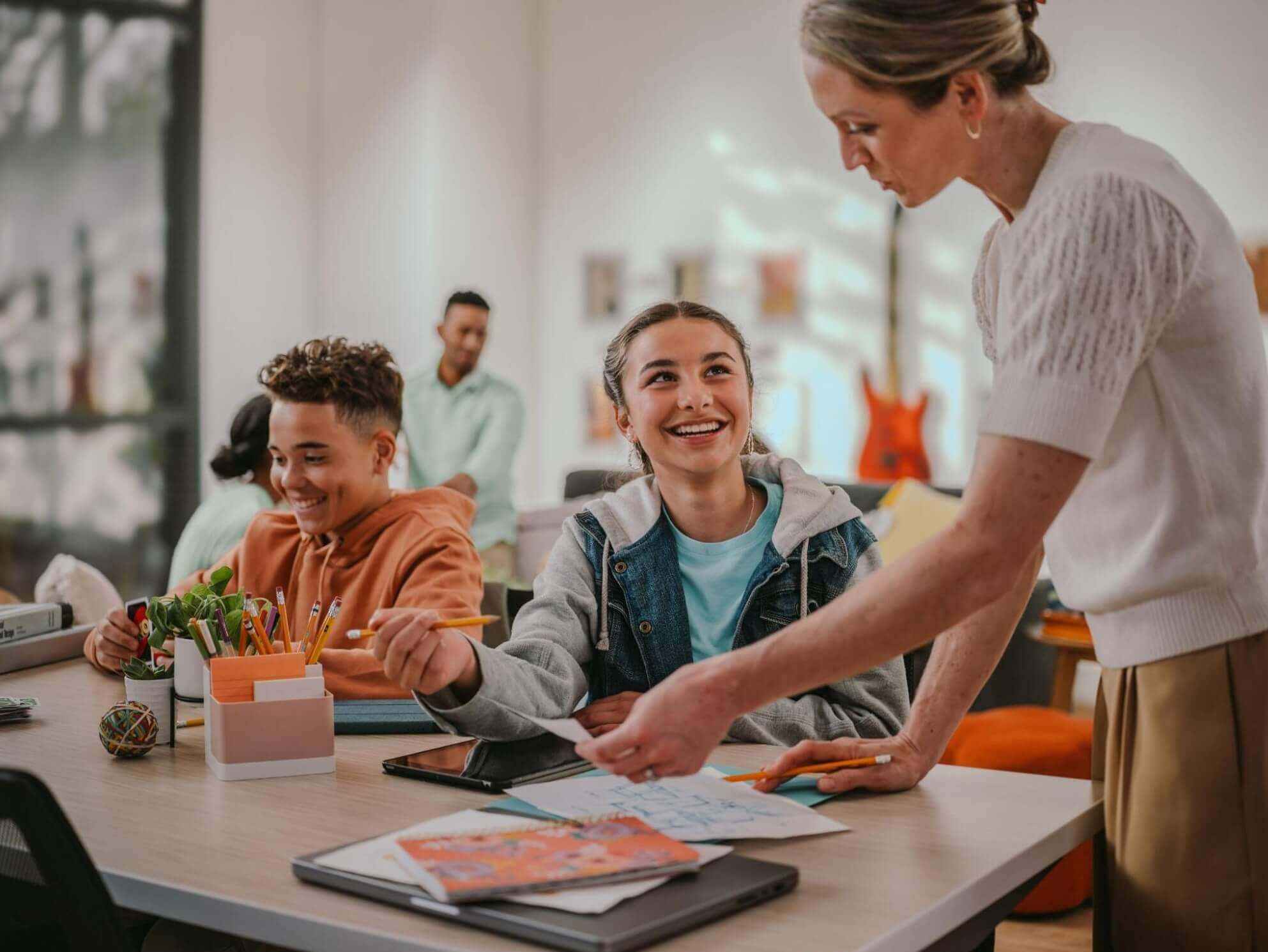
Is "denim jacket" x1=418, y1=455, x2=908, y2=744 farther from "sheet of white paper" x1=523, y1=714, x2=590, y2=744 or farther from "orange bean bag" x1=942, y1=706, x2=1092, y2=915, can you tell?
"orange bean bag" x1=942, y1=706, x2=1092, y2=915

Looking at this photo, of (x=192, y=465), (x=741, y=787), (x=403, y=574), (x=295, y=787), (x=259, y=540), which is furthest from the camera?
(x=192, y=465)

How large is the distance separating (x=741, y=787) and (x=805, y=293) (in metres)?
5.43

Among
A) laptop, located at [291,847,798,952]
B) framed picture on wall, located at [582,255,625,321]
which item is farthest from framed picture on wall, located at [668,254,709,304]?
laptop, located at [291,847,798,952]

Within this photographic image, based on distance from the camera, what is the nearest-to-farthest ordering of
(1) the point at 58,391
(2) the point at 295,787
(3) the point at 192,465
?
(2) the point at 295,787, (1) the point at 58,391, (3) the point at 192,465

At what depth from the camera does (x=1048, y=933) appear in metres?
3.20

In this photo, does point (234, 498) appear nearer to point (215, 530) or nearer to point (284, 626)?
point (215, 530)

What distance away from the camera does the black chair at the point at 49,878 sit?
1.12 m

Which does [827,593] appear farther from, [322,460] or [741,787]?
[322,460]

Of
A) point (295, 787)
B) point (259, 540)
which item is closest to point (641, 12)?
point (259, 540)

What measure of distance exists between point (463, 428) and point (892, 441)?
6.34 feet

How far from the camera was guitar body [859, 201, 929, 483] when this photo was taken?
6.38 metres

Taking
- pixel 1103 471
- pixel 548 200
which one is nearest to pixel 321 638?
pixel 1103 471

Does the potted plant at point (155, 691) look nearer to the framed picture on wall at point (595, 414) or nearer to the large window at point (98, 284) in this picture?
the large window at point (98, 284)

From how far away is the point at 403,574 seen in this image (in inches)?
91.5
